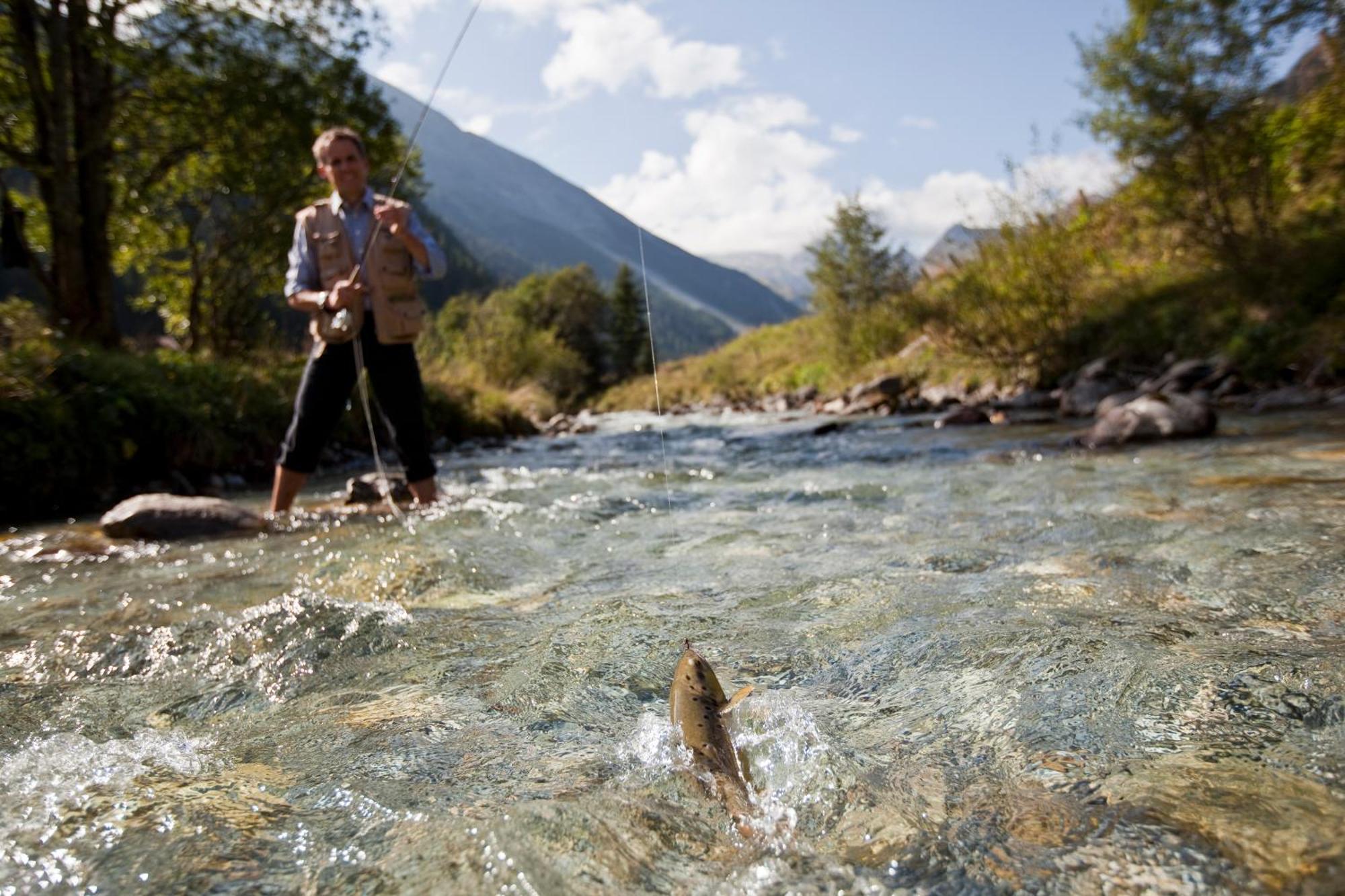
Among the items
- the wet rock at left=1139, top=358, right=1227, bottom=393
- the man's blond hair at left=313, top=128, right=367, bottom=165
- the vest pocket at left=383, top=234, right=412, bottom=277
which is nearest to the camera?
the man's blond hair at left=313, top=128, right=367, bottom=165

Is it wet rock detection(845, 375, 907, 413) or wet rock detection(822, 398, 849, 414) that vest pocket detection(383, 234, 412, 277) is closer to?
wet rock detection(845, 375, 907, 413)

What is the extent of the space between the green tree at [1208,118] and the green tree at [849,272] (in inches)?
497

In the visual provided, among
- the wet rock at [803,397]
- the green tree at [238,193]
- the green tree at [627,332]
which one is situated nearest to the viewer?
the green tree at [238,193]

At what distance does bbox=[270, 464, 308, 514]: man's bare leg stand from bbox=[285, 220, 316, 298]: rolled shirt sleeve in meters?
1.17

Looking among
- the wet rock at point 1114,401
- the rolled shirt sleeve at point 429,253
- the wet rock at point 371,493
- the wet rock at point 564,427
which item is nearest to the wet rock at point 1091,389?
the wet rock at point 1114,401

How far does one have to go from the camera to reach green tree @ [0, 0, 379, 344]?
970cm

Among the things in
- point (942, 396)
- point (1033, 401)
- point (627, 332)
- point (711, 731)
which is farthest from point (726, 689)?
point (627, 332)

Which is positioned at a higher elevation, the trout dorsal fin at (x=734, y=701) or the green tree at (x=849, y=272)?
the green tree at (x=849, y=272)

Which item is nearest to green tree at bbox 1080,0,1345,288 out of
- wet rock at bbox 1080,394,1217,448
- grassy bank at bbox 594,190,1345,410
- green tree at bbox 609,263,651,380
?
grassy bank at bbox 594,190,1345,410

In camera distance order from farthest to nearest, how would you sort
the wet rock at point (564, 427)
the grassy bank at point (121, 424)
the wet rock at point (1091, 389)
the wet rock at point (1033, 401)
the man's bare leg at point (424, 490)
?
the wet rock at point (564, 427)
the wet rock at point (1033, 401)
the wet rock at point (1091, 389)
the grassy bank at point (121, 424)
the man's bare leg at point (424, 490)

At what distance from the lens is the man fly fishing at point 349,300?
4832 millimetres

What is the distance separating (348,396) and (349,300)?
704 mm

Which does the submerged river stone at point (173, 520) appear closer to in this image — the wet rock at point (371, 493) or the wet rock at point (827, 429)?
the wet rock at point (371, 493)

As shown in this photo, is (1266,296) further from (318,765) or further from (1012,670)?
(318,765)
